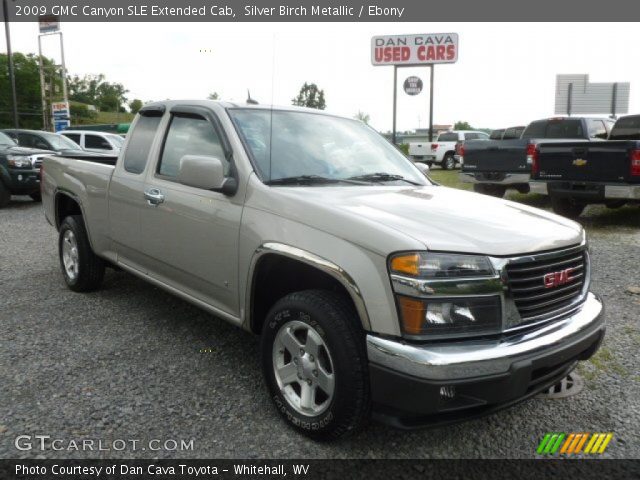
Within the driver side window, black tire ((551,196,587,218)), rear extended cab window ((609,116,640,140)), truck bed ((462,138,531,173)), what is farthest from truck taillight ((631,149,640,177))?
the driver side window

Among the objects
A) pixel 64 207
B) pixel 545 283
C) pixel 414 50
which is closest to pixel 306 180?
pixel 545 283

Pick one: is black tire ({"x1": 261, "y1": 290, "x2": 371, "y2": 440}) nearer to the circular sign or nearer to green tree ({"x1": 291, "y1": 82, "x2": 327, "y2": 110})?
green tree ({"x1": 291, "y1": 82, "x2": 327, "y2": 110})

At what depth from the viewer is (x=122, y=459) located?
257 centimetres

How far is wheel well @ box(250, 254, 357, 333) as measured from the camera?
2.85 meters

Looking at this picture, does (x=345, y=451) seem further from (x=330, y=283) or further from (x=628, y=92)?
(x=628, y=92)

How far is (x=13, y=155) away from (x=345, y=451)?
11.1 metres

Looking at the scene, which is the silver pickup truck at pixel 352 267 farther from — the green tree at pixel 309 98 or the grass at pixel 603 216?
the grass at pixel 603 216

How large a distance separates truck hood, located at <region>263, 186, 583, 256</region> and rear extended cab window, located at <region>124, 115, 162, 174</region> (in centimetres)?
165

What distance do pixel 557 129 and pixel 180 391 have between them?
11.0 meters

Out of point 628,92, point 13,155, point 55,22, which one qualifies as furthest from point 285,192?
point 628,92

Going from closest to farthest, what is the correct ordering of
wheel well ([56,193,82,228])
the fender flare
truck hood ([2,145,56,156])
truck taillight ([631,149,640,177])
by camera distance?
the fender flare → wheel well ([56,193,82,228]) → truck taillight ([631,149,640,177]) → truck hood ([2,145,56,156])

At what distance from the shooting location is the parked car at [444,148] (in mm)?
23781

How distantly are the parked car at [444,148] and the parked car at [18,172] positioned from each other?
1655cm

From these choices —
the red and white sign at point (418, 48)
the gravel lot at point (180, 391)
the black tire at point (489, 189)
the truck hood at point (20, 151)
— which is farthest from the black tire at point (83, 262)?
the red and white sign at point (418, 48)
